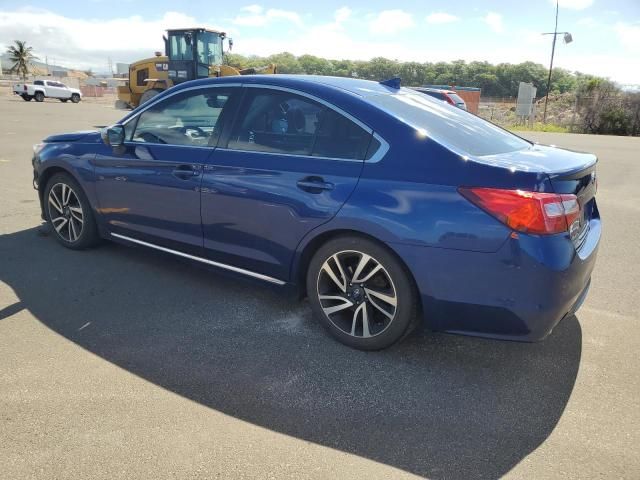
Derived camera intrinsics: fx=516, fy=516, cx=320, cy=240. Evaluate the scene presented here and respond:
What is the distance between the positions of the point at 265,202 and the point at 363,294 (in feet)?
2.90

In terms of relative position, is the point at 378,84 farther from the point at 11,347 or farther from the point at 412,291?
the point at 11,347

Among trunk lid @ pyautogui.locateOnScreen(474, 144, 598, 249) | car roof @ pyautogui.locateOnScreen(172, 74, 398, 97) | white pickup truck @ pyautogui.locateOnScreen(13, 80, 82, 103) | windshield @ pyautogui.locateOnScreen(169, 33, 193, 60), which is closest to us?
trunk lid @ pyautogui.locateOnScreen(474, 144, 598, 249)

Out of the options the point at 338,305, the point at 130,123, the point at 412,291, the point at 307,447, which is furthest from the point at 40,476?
the point at 130,123

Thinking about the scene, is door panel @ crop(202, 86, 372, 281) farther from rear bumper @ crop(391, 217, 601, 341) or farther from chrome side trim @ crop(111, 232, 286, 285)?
rear bumper @ crop(391, 217, 601, 341)

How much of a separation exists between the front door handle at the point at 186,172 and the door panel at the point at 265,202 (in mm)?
99

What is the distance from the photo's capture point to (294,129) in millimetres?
3428

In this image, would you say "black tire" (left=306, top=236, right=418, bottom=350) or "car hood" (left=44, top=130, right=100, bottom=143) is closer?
"black tire" (left=306, top=236, right=418, bottom=350)

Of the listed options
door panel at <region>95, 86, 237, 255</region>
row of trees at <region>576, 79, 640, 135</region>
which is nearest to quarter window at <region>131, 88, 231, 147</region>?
door panel at <region>95, 86, 237, 255</region>

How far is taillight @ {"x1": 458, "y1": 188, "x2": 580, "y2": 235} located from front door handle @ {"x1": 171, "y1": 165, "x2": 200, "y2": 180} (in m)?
2.01

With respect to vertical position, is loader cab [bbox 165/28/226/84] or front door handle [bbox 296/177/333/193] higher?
loader cab [bbox 165/28/226/84]

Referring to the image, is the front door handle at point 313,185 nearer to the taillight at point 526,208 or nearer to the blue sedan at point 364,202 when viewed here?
the blue sedan at point 364,202

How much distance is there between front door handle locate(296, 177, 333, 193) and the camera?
313cm

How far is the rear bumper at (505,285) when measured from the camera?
2.61 metres

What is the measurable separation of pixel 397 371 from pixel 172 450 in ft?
4.38
